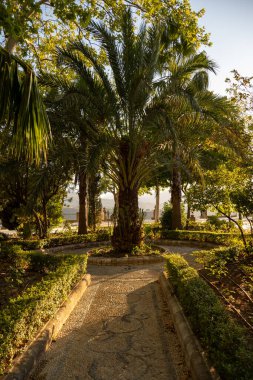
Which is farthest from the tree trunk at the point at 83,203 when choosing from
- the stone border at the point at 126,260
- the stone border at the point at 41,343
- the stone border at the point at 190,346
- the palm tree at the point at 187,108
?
the stone border at the point at 190,346

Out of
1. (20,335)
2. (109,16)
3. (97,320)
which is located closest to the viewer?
(20,335)

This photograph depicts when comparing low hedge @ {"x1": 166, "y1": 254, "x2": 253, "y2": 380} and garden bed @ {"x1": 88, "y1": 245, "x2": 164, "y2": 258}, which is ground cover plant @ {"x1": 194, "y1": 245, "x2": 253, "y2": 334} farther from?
garden bed @ {"x1": 88, "y1": 245, "x2": 164, "y2": 258}

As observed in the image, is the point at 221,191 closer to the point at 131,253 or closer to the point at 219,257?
the point at 219,257

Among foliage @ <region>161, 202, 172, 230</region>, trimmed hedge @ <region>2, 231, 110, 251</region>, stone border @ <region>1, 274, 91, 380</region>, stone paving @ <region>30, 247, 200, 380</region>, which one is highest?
foliage @ <region>161, 202, 172, 230</region>

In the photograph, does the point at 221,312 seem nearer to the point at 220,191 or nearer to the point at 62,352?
the point at 62,352

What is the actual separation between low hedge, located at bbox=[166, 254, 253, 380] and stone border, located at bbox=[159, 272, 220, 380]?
85 mm

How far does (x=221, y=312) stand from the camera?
4320mm

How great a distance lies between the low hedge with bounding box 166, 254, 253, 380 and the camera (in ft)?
9.98

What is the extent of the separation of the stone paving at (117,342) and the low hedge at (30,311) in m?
0.37

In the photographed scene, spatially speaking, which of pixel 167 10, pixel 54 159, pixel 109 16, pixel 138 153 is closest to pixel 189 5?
pixel 167 10

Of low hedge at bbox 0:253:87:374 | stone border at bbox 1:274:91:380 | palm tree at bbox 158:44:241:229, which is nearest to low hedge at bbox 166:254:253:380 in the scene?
stone border at bbox 1:274:91:380

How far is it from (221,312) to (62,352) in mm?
2236

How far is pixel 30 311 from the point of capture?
14.3 ft

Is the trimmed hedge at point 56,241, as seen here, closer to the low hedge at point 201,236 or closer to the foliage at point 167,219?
the low hedge at point 201,236
